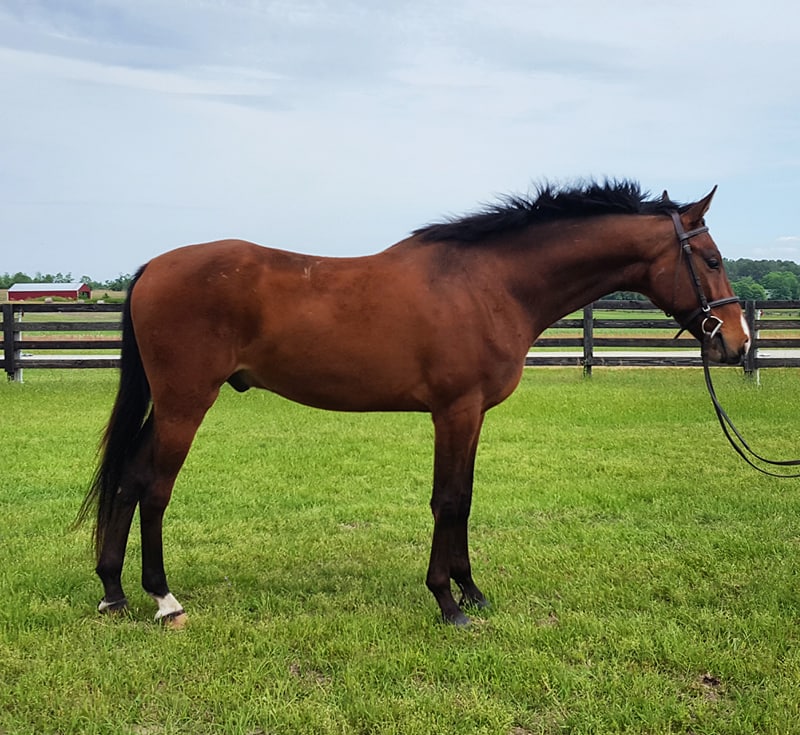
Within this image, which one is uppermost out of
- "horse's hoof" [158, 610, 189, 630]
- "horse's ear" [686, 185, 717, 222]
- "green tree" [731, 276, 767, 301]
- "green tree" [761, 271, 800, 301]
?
"green tree" [761, 271, 800, 301]

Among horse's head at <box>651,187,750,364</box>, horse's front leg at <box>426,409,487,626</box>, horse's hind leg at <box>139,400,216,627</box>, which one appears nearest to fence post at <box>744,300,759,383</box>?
horse's head at <box>651,187,750,364</box>

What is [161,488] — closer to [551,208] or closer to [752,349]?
[551,208]

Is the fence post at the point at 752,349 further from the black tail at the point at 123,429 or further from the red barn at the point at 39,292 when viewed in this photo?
the red barn at the point at 39,292

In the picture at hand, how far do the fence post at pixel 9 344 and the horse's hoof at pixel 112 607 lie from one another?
11.9 m

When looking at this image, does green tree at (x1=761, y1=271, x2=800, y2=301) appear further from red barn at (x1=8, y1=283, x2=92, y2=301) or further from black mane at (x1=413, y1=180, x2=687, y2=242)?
red barn at (x1=8, y1=283, x2=92, y2=301)

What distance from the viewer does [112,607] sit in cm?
366

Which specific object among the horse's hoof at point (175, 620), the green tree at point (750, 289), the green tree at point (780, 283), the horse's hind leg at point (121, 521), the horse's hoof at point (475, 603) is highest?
the green tree at point (780, 283)

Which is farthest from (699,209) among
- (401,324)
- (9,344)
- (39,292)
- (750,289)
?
(39,292)

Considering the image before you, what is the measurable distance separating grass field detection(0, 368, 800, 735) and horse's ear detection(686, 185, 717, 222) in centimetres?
208

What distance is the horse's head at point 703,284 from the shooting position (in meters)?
3.63

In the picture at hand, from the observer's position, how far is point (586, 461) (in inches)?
282

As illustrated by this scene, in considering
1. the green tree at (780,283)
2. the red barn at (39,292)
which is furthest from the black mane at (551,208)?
the red barn at (39,292)

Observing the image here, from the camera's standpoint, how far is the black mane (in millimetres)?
3840

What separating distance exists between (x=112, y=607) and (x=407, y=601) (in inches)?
63.1
